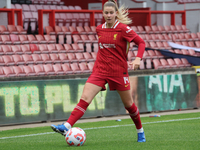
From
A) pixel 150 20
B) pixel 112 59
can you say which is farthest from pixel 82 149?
pixel 150 20

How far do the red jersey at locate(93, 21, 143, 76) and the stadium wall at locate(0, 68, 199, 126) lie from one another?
496 cm

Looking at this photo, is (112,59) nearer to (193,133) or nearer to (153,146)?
(153,146)

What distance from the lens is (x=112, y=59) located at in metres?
4.86

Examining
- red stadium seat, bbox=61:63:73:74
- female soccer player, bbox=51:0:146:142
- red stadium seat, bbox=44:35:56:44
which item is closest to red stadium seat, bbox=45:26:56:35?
red stadium seat, bbox=44:35:56:44

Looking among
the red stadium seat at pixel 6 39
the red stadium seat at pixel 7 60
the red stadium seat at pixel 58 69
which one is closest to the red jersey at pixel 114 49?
the red stadium seat at pixel 58 69

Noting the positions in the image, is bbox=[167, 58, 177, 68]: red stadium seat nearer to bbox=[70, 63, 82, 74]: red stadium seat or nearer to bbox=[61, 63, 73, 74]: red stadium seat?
bbox=[70, 63, 82, 74]: red stadium seat

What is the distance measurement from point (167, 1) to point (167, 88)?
14.1 metres

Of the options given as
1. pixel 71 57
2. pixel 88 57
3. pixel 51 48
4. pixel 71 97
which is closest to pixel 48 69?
pixel 71 57

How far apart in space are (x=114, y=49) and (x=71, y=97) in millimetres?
5436

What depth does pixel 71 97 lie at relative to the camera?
10.1 metres

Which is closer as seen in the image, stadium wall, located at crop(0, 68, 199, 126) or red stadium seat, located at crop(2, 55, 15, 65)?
stadium wall, located at crop(0, 68, 199, 126)

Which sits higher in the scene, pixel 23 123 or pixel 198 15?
pixel 198 15

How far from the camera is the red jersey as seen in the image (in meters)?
4.84

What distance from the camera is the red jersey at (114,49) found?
4.84 m
